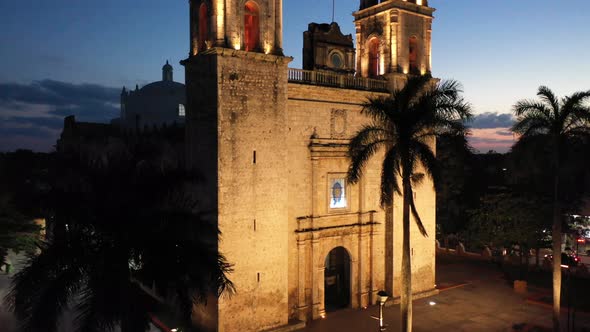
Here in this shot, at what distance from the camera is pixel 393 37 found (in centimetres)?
2270

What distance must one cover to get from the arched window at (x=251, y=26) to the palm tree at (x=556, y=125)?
34.4ft

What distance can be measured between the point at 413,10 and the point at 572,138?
962 centimetres

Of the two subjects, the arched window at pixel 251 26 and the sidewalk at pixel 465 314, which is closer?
the arched window at pixel 251 26

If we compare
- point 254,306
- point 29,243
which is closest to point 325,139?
point 254,306

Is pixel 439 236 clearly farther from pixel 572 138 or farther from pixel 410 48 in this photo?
pixel 572 138

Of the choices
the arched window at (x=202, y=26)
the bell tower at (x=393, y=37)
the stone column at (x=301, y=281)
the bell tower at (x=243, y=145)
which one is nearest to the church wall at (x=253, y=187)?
the bell tower at (x=243, y=145)

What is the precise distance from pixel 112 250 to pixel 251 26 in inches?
446

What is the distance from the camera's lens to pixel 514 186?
3033 cm

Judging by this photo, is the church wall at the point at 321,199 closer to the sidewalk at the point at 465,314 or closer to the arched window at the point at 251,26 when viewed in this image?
the sidewalk at the point at 465,314

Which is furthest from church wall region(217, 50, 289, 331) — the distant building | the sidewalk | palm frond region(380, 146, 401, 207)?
the distant building

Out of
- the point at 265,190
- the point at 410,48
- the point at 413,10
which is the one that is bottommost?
the point at 265,190

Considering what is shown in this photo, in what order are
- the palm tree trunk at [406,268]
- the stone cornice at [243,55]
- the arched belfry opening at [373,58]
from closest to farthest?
the palm tree trunk at [406,268] < the stone cornice at [243,55] < the arched belfry opening at [373,58]

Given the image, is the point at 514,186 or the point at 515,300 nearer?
the point at 515,300

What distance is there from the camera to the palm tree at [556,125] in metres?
17.3
